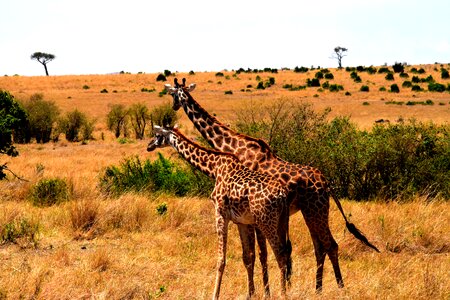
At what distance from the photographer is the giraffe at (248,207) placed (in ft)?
20.2

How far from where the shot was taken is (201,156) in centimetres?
775

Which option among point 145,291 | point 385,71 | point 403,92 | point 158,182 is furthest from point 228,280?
point 385,71

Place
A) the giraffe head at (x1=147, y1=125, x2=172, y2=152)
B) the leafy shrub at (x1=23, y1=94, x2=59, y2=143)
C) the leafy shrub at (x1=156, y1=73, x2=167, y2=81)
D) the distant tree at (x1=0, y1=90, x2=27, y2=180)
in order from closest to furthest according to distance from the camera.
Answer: the giraffe head at (x1=147, y1=125, x2=172, y2=152) → the distant tree at (x1=0, y1=90, x2=27, y2=180) → the leafy shrub at (x1=23, y1=94, x2=59, y2=143) → the leafy shrub at (x1=156, y1=73, x2=167, y2=81)

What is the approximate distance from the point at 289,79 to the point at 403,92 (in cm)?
1519

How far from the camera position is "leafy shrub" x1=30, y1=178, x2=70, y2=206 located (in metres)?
13.1

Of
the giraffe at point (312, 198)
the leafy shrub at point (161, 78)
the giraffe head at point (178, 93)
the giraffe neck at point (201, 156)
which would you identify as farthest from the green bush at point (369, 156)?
the leafy shrub at point (161, 78)

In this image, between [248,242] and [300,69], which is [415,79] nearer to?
[300,69]

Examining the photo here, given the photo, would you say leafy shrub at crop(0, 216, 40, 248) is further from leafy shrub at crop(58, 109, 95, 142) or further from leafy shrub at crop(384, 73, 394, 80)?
leafy shrub at crop(384, 73, 394, 80)

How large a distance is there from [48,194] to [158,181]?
2713 mm

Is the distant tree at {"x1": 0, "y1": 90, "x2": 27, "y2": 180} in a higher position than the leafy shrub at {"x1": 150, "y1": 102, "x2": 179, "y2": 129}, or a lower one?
higher

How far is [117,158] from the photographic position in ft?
77.6

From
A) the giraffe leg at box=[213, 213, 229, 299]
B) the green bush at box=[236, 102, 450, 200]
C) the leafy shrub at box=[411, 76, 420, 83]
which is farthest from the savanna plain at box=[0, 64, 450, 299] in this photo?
the leafy shrub at box=[411, 76, 420, 83]

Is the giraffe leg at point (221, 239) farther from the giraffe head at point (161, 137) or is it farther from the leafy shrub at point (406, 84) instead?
the leafy shrub at point (406, 84)

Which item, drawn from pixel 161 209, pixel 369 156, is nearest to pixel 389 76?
pixel 369 156
